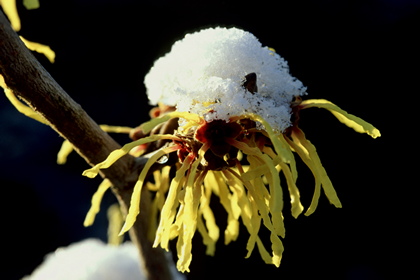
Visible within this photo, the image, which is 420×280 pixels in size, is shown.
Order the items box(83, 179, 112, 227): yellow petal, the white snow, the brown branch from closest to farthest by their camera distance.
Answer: the brown branch < box(83, 179, 112, 227): yellow petal < the white snow

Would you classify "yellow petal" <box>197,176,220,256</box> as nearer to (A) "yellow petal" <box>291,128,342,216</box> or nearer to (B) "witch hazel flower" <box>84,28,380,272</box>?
(B) "witch hazel flower" <box>84,28,380,272</box>

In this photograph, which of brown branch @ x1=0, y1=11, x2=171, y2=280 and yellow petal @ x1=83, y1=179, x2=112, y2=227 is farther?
yellow petal @ x1=83, y1=179, x2=112, y2=227

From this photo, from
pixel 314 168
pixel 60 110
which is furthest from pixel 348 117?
pixel 60 110

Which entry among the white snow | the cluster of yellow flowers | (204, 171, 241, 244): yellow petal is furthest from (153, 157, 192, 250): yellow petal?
the white snow

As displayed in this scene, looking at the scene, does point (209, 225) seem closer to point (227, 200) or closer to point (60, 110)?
point (227, 200)

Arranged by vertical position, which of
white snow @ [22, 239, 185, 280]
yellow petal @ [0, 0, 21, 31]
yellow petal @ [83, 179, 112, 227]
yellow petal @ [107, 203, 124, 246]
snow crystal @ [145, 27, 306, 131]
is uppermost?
yellow petal @ [0, 0, 21, 31]

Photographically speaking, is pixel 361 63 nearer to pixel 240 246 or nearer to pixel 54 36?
pixel 240 246

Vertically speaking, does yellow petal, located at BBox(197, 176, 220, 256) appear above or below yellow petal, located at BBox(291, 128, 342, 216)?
below

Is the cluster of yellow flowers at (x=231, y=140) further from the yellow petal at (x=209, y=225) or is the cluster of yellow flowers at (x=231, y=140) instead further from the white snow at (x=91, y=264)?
the white snow at (x=91, y=264)

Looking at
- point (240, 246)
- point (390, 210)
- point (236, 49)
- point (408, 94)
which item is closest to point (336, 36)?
point (408, 94)
